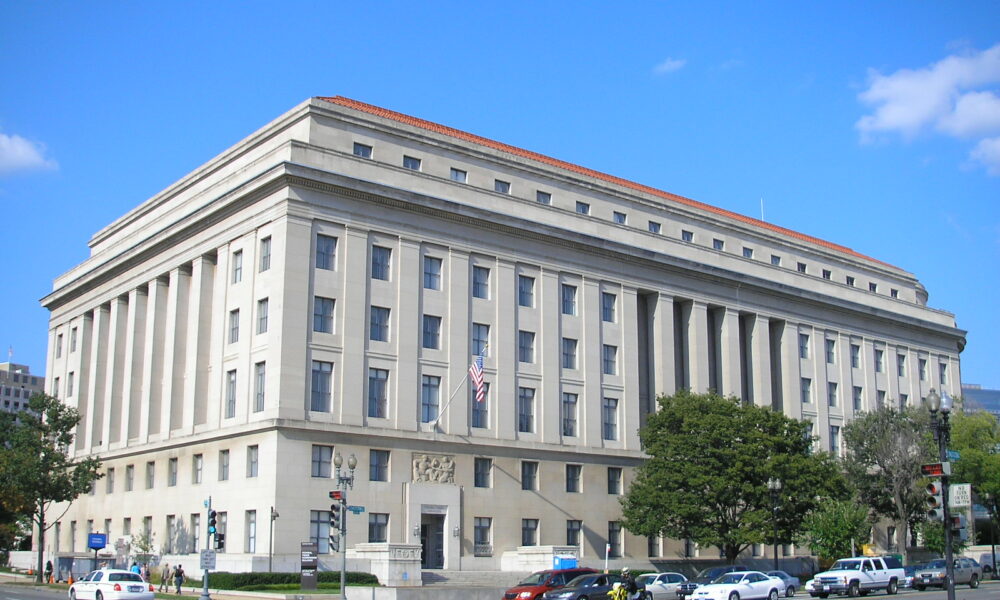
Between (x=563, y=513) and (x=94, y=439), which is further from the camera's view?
(x=94, y=439)

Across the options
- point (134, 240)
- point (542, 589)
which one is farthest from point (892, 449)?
point (134, 240)

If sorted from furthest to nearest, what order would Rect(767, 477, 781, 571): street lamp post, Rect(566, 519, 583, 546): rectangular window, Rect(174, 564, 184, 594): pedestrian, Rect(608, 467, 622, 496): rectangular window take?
Rect(608, 467, 622, 496): rectangular window, Rect(566, 519, 583, 546): rectangular window, Rect(767, 477, 781, 571): street lamp post, Rect(174, 564, 184, 594): pedestrian

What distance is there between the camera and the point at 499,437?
63.2 metres

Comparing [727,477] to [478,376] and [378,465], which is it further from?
[378,465]

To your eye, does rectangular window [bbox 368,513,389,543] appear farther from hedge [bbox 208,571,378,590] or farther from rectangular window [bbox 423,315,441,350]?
rectangular window [bbox 423,315,441,350]

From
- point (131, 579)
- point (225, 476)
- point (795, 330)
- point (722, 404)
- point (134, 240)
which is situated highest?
point (134, 240)

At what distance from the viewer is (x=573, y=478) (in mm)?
66812

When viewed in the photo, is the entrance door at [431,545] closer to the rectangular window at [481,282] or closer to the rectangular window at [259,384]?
the rectangular window at [259,384]

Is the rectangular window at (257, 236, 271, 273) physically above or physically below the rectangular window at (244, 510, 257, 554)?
above

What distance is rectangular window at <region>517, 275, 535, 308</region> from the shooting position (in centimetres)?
6669

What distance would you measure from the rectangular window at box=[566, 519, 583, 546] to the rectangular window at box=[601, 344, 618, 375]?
1008cm

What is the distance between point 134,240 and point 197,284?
1486cm

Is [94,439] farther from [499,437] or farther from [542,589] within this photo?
[542,589]

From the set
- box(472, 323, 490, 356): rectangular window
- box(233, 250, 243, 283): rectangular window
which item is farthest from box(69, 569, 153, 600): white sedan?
box(472, 323, 490, 356): rectangular window
